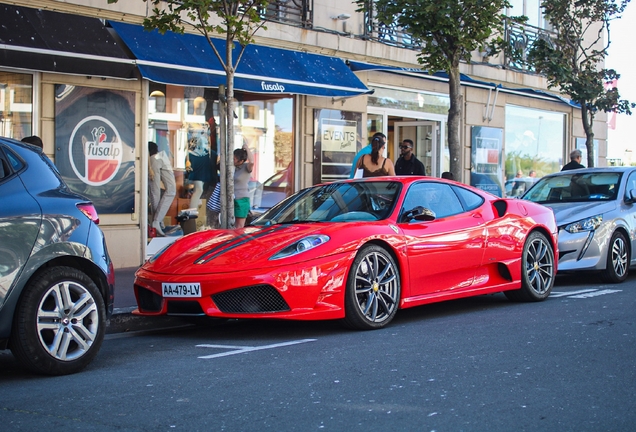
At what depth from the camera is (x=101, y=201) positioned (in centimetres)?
1211

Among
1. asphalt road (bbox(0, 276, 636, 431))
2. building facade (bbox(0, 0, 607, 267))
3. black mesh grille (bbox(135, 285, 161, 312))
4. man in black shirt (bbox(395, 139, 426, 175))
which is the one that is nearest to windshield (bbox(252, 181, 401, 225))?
asphalt road (bbox(0, 276, 636, 431))

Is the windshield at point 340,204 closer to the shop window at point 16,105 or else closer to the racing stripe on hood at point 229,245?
the racing stripe on hood at point 229,245

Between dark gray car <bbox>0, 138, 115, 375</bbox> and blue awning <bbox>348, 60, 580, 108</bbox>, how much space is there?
1069 cm

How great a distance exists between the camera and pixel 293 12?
15539 millimetres

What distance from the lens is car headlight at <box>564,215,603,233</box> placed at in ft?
34.4

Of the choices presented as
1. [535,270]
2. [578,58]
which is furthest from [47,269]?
[578,58]

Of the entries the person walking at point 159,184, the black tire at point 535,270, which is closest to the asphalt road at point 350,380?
the black tire at point 535,270

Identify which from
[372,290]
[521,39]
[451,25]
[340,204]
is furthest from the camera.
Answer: [521,39]

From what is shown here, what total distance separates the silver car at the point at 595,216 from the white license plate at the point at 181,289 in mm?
5470

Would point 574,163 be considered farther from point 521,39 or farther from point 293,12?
point 521,39

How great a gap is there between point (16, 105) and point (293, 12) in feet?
19.6

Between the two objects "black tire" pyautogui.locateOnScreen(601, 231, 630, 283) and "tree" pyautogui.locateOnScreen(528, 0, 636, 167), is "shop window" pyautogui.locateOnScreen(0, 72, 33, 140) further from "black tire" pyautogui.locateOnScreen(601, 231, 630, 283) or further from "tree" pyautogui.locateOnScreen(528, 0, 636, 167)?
"tree" pyautogui.locateOnScreen(528, 0, 636, 167)

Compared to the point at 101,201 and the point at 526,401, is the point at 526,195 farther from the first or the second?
the point at 526,401

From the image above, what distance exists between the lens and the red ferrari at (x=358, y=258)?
6.57 meters
